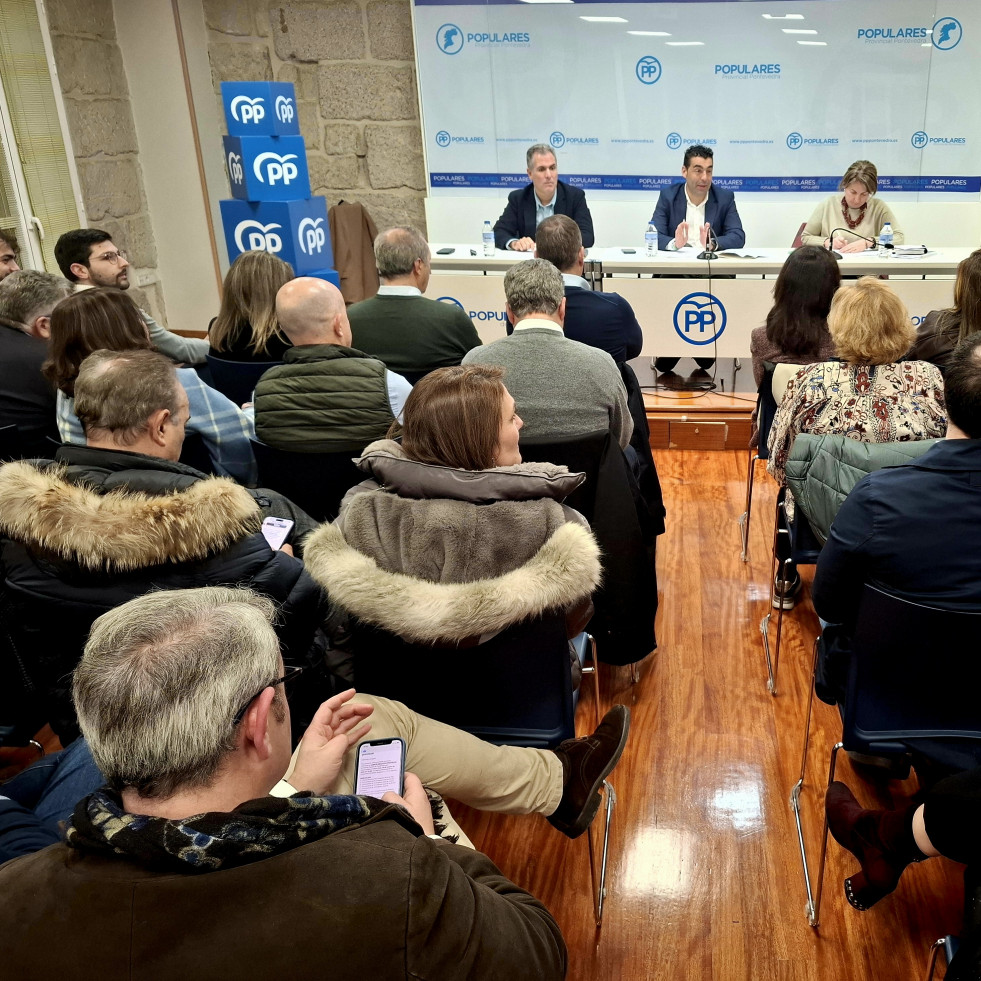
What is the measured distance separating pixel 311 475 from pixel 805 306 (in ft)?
6.04

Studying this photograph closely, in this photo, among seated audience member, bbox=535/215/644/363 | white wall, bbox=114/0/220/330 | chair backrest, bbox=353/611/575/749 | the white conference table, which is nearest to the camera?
chair backrest, bbox=353/611/575/749

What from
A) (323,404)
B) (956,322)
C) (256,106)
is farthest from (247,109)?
(956,322)

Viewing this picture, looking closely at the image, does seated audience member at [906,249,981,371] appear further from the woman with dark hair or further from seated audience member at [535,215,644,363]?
seated audience member at [535,215,644,363]

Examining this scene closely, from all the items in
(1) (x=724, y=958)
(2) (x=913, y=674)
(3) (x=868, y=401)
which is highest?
(3) (x=868, y=401)

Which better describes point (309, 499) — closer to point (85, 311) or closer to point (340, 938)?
point (85, 311)

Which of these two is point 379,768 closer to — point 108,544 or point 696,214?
point 108,544

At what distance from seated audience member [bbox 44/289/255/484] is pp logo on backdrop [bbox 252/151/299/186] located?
304cm

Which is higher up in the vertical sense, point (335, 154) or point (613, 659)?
point (335, 154)

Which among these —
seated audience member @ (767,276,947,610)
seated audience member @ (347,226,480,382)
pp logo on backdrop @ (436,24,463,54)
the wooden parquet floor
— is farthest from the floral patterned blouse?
pp logo on backdrop @ (436,24,463,54)

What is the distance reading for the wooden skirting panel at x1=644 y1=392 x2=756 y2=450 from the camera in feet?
15.1

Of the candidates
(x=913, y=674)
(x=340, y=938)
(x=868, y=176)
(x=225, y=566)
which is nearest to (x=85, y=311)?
(x=225, y=566)

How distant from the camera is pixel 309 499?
2443mm

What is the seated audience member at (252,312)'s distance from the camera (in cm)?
303

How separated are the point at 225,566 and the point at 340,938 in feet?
3.27
